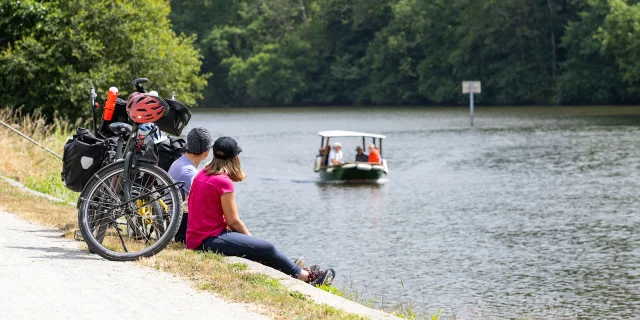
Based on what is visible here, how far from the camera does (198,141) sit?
9.55 metres

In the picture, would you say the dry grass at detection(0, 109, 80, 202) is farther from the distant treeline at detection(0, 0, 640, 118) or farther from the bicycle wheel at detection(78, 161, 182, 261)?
the distant treeline at detection(0, 0, 640, 118)

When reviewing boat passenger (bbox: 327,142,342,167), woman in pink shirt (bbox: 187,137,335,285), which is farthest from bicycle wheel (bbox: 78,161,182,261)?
boat passenger (bbox: 327,142,342,167)

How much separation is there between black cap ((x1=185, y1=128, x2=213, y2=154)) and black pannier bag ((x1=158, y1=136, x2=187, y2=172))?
2.00ft

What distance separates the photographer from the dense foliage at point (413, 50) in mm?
84875

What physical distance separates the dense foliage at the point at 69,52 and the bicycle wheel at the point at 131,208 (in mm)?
20780

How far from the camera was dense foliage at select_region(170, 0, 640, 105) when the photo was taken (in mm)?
84875

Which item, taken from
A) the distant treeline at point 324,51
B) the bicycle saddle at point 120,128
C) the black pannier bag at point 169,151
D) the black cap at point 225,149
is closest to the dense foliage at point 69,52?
the distant treeline at point 324,51

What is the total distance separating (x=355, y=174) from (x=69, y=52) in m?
9.74

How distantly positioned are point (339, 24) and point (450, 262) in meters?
92.7

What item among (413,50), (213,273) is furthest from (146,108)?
(413,50)

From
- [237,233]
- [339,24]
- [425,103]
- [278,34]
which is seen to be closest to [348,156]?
[237,233]

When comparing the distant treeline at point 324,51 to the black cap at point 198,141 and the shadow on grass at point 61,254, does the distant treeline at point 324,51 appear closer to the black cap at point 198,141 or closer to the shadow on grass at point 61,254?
the black cap at point 198,141

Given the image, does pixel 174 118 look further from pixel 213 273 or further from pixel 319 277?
pixel 319 277

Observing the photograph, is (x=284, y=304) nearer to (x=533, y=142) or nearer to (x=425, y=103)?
(x=533, y=142)
